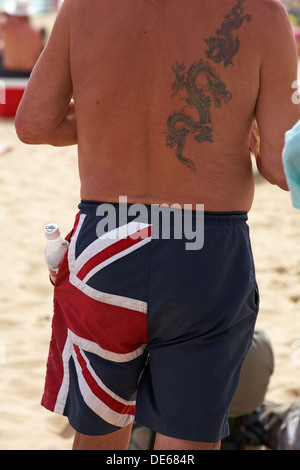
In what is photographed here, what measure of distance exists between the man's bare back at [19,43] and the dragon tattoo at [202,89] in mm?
8377

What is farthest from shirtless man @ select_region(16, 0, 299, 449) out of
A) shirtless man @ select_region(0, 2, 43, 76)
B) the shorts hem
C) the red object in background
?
shirtless man @ select_region(0, 2, 43, 76)

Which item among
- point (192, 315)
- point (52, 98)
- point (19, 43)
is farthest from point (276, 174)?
point (19, 43)

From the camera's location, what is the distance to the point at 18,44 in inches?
368

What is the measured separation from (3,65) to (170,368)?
8940 millimetres

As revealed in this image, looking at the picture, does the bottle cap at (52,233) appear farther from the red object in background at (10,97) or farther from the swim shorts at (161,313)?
the red object in background at (10,97)

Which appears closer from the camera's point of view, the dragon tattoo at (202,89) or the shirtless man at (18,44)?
the dragon tattoo at (202,89)

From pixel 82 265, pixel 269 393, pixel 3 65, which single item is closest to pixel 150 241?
pixel 82 265

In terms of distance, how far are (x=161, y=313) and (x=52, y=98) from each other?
2.02ft

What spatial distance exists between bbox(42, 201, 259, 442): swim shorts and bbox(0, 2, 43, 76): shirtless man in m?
8.36

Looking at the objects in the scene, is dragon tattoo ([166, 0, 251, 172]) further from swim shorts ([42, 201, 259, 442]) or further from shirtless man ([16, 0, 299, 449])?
swim shorts ([42, 201, 259, 442])

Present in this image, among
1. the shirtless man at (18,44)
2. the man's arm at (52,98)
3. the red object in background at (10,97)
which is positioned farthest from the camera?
the shirtless man at (18,44)

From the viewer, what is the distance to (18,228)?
16.0 ft

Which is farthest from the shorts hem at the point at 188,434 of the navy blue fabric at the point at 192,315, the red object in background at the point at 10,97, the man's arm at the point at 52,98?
the red object in background at the point at 10,97

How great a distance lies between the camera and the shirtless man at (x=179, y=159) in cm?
146
